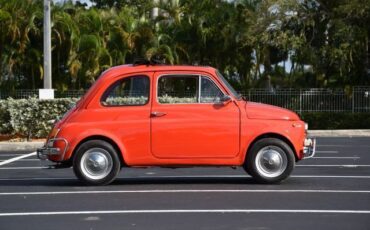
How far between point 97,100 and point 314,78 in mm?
24033

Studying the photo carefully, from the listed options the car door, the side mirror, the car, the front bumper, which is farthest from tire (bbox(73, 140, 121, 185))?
the side mirror

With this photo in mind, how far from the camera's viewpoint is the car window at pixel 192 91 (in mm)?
11578

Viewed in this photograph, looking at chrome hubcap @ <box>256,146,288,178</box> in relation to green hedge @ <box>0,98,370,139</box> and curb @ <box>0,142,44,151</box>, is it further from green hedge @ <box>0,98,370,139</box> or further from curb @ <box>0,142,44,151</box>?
green hedge @ <box>0,98,370,139</box>

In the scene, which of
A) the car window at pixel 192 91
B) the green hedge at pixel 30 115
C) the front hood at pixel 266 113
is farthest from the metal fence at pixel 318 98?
the front hood at pixel 266 113

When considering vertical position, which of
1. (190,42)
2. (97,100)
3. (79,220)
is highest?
(190,42)

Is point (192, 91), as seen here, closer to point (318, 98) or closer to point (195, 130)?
point (195, 130)

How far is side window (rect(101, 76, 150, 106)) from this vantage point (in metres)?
11.6

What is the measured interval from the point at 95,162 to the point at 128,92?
123 centimetres

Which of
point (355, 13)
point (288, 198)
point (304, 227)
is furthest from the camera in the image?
point (355, 13)

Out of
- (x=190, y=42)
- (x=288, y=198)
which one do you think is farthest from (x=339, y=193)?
(x=190, y=42)

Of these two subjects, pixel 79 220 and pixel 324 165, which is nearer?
pixel 79 220

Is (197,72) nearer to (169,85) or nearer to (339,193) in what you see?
(169,85)

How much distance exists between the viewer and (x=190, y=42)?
3359 centimetres

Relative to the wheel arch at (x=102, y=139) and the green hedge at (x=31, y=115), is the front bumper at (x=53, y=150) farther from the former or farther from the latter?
the green hedge at (x=31, y=115)
